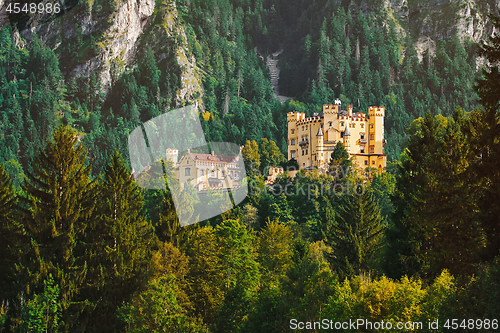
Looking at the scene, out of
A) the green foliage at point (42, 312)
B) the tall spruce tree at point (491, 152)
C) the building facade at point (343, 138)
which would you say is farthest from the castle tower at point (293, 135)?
the tall spruce tree at point (491, 152)

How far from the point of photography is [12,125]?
112 metres

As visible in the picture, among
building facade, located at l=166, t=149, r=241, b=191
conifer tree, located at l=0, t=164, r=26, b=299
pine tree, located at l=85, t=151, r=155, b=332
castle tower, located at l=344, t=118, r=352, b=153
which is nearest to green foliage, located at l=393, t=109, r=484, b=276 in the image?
pine tree, located at l=85, t=151, r=155, b=332

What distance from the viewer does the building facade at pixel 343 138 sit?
274ft

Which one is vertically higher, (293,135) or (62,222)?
(293,135)

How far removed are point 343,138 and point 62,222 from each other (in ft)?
183

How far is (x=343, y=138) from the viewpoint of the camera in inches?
3314

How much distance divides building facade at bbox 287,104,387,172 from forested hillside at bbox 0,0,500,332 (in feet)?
12.0

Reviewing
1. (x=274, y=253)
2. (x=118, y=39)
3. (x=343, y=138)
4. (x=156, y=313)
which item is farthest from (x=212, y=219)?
(x=118, y=39)

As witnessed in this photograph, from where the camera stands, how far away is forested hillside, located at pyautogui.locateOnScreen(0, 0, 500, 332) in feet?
85.0

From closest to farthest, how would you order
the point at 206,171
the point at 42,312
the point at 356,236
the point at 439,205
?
the point at 439,205, the point at 42,312, the point at 356,236, the point at 206,171

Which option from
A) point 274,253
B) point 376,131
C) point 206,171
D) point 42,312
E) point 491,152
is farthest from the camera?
point 206,171

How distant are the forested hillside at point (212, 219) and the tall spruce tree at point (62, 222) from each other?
0.08 meters

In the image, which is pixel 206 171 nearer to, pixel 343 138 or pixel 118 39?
pixel 343 138

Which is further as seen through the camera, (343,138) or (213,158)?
(213,158)
